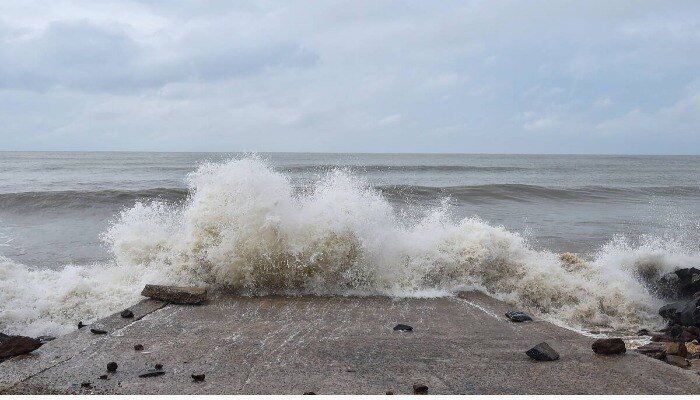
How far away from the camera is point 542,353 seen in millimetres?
4023

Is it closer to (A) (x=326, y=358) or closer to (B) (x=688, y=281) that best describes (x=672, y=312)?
(B) (x=688, y=281)

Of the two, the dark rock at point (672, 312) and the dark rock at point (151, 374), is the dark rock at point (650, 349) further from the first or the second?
the dark rock at point (151, 374)

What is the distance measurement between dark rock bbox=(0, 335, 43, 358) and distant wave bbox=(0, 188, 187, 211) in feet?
45.7

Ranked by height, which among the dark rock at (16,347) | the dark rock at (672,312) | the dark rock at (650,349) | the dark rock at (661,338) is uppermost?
the dark rock at (16,347)

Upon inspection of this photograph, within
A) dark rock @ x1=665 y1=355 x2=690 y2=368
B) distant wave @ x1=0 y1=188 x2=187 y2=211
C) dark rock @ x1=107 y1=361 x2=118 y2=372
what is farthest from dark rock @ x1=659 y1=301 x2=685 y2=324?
distant wave @ x1=0 y1=188 x2=187 y2=211

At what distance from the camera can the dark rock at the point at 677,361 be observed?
167 inches

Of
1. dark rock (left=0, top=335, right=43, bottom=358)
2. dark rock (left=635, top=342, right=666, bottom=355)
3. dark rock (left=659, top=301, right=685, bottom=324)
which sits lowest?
dark rock (left=659, top=301, right=685, bottom=324)

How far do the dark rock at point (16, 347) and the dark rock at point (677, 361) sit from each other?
5.05 m

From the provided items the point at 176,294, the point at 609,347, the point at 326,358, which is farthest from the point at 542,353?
the point at 176,294

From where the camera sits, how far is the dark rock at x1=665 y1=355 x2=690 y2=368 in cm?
424

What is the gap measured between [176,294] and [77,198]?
1454 cm

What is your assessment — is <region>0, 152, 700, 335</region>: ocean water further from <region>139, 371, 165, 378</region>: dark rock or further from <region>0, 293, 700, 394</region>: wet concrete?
<region>139, 371, 165, 378</region>: dark rock

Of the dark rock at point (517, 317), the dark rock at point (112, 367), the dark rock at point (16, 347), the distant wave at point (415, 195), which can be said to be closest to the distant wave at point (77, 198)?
the distant wave at point (415, 195)

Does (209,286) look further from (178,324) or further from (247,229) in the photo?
(178,324)
